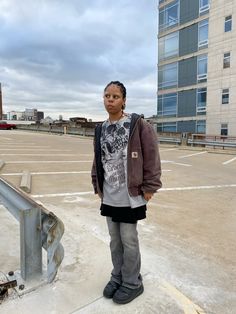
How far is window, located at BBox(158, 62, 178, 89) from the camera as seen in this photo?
35.3 meters

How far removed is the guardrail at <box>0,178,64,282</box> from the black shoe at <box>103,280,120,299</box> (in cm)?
49

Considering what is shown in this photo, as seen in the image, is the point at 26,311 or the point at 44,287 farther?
the point at 44,287

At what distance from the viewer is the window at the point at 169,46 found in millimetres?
35062

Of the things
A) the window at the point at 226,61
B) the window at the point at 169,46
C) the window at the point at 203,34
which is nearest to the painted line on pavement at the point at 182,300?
the window at the point at 226,61

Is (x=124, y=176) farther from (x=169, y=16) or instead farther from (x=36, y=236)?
(x=169, y=16)

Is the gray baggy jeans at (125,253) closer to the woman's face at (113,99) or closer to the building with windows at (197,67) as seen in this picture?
the woman's face at (113,99)

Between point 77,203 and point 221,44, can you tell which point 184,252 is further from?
point 221,44

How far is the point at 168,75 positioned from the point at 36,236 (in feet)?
118

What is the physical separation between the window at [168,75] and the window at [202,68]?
307 cm

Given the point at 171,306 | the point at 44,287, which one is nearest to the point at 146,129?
the point at 171,306

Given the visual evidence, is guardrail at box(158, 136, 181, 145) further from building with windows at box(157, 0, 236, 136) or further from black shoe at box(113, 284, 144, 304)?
black shoe at box(113, 284, 144, 304)

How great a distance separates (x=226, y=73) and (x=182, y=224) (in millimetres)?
28207

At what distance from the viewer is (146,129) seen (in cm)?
257

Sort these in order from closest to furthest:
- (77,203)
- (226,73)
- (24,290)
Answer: (24,290) < (77,203) < (226,73)
